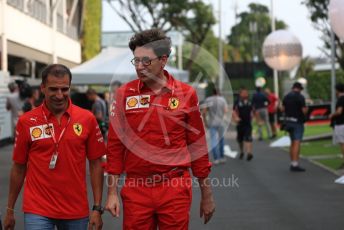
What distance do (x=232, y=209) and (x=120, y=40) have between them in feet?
167

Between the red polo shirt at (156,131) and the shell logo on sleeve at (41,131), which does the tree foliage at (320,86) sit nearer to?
the red polo shirt at (156,131)

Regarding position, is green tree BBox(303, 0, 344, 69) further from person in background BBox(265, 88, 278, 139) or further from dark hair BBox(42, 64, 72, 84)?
dark hair BBox(42, 64, 72, 84)

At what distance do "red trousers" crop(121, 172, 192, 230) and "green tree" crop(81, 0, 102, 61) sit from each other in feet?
149

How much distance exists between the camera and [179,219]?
14.2 ft

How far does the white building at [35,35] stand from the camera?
88.0ft

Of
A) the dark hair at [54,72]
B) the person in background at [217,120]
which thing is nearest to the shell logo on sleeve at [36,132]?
the dark hair at [54,72]

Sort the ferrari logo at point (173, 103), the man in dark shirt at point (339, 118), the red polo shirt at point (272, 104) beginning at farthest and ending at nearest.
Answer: the red polo shirt at point (272, 104) → the man in dark shirt at point (339, 118) → the ferrari logo at point (173, 103)

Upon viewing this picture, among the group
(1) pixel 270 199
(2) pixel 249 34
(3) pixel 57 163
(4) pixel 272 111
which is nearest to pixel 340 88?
(1) pixel 270 199

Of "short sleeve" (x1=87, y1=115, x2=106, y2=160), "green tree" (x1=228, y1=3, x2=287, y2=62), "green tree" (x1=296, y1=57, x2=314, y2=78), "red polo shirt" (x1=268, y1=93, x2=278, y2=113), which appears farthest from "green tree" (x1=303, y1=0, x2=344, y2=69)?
"green tree" (x1=228, y1=3, x2=287, y2=62)

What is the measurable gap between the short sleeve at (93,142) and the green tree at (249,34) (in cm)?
10833

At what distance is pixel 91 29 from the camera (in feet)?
170

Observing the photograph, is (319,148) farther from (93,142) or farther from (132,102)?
(132,102)

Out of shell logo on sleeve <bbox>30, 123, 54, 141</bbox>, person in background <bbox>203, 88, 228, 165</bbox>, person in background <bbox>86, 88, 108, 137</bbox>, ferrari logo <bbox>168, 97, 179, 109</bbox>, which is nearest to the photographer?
ferrari logo <bbox>168, 97, 179, 109</bbox>

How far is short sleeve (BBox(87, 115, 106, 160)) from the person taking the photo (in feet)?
15.4
